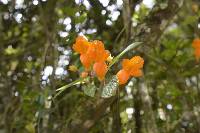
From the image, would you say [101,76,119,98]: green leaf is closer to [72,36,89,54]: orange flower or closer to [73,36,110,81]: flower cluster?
[73,36,110,81]: flower cluster

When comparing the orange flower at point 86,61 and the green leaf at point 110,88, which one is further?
the orange flower at point 86,61

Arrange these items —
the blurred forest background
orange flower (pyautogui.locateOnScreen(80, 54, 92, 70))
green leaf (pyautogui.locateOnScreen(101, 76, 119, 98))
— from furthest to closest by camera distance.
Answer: the blurred forest background, orange flower (pyautogui.locateOnScreen(80, 54, 92, 70)), green leaf (pyautogui.locateOnScreen(101, 76, 119, 98))

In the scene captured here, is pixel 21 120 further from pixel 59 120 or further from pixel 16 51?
pixel 16 51

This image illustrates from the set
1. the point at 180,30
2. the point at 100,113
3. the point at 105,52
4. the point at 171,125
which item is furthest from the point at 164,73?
the point at 180,30

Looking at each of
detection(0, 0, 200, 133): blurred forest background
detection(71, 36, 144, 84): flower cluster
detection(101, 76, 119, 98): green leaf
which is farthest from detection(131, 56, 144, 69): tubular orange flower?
detection(0, 0, 200, 133): blurred forest background

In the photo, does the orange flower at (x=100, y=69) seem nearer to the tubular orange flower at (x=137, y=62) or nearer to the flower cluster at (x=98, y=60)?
the flower cluster at (x=98, y=60)

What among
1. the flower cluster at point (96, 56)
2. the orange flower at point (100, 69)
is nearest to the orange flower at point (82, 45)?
the flower cluster at point (96, 56)
